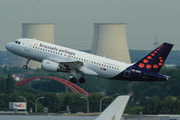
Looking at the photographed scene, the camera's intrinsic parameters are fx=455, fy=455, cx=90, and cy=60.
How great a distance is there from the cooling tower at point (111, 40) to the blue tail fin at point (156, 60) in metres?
118

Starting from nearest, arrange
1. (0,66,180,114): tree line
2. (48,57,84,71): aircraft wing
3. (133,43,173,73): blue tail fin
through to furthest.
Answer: (48,57,84,71): aircraft wing < (133,43,173,73): blue tail fin < (0,66,180,114): tree line

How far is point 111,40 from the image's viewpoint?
614ft

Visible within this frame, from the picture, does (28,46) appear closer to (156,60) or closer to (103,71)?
(103,71)

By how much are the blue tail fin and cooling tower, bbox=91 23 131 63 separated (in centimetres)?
11843

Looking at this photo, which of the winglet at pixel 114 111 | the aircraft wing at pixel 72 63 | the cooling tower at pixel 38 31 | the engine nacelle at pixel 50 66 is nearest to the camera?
the winglet at pixel 114 111

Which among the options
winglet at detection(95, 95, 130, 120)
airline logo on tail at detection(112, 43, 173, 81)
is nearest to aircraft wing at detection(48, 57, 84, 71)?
airline logo on tail at detection(112, 43, 173, 81)

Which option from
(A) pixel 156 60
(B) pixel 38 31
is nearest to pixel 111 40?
(B) pixel 38 31

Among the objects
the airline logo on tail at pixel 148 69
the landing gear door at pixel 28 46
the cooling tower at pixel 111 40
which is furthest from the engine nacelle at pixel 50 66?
the cooling tower at pixel 111 40

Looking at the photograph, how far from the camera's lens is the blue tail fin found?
60688 millimetres

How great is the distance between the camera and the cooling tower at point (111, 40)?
181750 mm

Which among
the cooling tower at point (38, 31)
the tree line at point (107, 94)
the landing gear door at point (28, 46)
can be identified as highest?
the landing gear door at point (28, 46)

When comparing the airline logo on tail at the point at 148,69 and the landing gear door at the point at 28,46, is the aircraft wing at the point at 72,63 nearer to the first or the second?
the landing gear door at the point at 28,46

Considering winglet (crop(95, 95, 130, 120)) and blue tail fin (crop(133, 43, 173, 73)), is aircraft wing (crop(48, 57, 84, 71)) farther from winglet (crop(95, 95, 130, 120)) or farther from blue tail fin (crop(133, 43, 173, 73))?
winglet (crop(95, 95, 130, 120))

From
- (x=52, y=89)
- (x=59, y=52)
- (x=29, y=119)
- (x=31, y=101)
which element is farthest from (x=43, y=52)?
(x=52, y=89)
